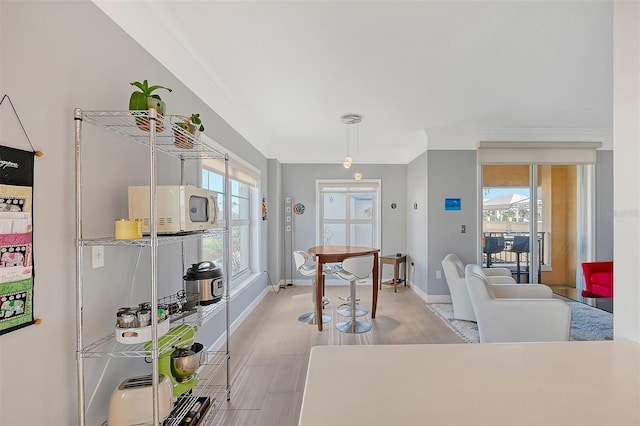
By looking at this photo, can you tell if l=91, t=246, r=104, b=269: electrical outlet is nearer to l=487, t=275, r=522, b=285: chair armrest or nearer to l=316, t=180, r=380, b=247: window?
l=487, t=275, r=522, b=285: chair armrest

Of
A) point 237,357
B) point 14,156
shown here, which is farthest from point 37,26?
point 237,357

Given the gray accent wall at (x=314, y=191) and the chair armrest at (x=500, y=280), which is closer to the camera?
the chair armrest at (x=500, y=280)

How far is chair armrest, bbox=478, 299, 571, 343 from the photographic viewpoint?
2.60m

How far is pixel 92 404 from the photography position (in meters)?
1.48

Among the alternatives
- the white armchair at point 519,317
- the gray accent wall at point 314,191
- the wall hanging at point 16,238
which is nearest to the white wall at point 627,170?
the white armchair at point 519,317

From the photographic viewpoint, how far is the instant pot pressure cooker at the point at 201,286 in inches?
74.5

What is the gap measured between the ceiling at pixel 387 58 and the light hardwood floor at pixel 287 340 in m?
2.05

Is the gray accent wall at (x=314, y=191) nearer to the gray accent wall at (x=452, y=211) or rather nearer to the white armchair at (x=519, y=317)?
the gray accent wall at (x=452, y=211)

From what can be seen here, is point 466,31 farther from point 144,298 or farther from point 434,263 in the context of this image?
point 434,263

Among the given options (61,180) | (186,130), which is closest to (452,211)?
(186,130)

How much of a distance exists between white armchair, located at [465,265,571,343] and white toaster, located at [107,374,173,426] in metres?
2.53

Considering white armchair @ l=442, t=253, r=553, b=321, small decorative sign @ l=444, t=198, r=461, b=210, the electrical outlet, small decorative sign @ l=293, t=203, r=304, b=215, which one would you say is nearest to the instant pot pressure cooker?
the electrical outlet

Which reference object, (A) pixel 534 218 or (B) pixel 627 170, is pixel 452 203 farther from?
(B) pixel 627 170

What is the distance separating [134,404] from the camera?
1428mm
